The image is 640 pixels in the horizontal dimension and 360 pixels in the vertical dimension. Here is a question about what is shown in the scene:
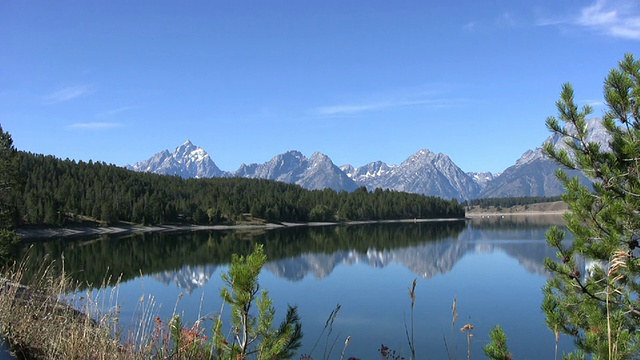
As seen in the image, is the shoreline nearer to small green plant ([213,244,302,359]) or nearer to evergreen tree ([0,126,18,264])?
evergreen tree ([0,126,18,264])

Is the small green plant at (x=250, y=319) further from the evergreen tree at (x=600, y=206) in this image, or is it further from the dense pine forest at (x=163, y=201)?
the dense pine forest at (x=163, y=201)

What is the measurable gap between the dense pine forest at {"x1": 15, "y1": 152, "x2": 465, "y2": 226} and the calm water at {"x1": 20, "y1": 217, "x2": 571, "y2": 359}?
163 ft

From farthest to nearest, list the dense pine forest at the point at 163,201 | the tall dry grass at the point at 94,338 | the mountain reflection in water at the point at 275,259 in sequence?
1. the dense pine forest at the point at 163,201
2. the mountain reflection in water at the point at 275,259
3. the tall dry grass at the point at 94,338

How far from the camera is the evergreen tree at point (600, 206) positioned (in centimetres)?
788

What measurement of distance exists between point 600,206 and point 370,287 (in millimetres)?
33378

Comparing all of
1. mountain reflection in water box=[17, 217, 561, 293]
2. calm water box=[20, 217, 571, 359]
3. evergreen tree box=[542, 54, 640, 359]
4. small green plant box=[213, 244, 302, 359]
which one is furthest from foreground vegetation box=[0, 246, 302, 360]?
mountain reflection in water box=[17, 217, 561, 293]

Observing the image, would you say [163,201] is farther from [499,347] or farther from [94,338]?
[499,347]

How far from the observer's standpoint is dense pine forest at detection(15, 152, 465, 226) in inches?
4501

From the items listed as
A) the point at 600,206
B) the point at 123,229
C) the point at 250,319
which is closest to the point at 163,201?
the point at 123,229

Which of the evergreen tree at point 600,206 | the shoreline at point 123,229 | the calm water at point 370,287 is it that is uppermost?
the evergreen tree at point 600,206

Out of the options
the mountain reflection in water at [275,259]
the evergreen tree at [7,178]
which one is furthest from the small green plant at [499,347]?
the mountain reflection in water at [275,259]

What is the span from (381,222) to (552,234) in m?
169

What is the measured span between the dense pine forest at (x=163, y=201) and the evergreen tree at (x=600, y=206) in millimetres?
100872

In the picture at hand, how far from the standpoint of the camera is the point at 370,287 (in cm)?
4072
